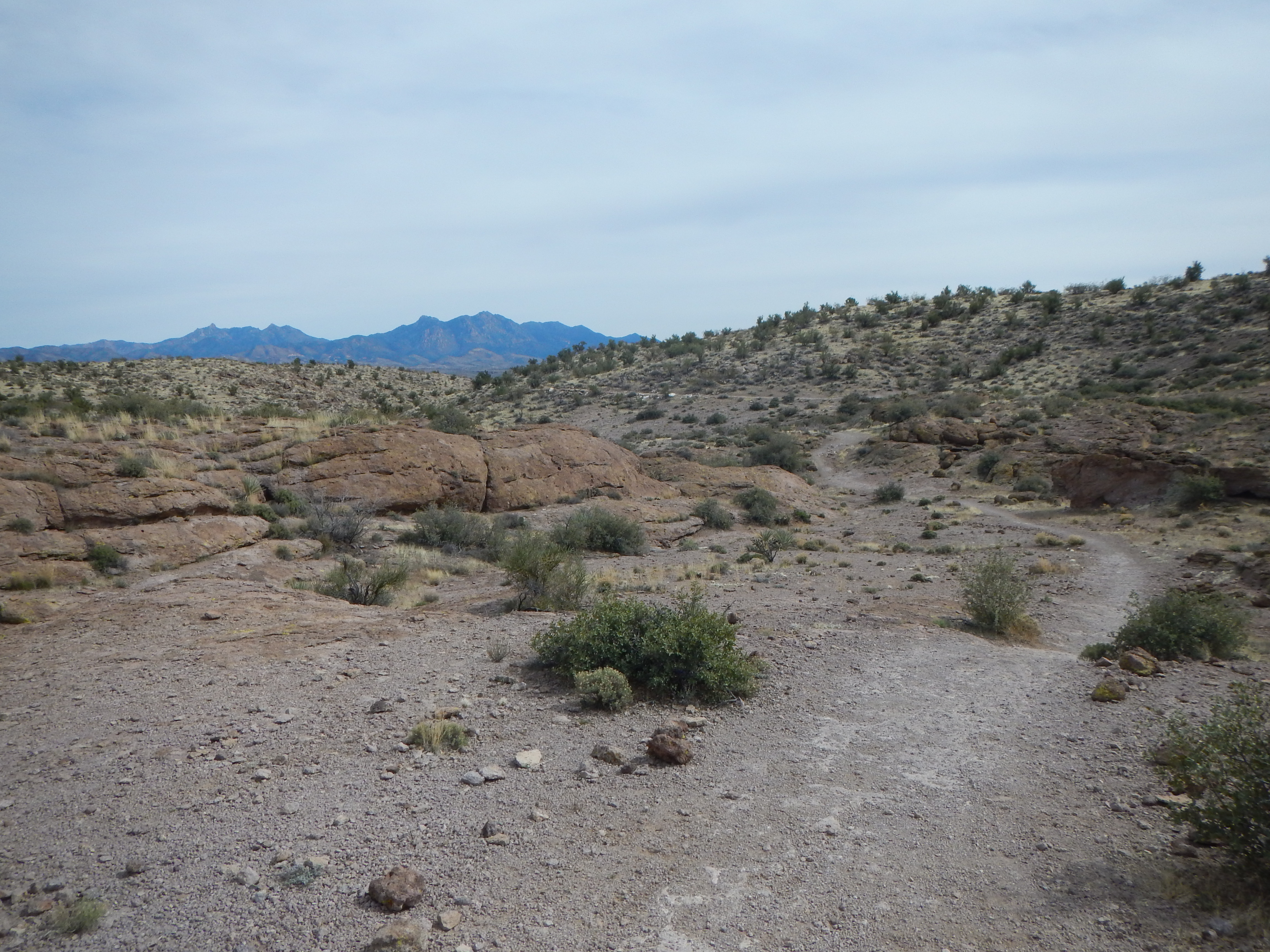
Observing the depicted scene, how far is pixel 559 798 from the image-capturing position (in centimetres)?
549

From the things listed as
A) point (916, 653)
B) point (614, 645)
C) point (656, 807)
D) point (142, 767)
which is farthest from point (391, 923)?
point (916, 653)

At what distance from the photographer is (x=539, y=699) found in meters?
7.36

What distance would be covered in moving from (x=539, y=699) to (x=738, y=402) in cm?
4455

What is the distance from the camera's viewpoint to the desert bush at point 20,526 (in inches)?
458

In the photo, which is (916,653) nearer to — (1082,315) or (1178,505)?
(1178,505)

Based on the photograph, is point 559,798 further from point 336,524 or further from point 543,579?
point 336,524

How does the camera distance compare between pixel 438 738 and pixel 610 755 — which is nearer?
pixel 610 755

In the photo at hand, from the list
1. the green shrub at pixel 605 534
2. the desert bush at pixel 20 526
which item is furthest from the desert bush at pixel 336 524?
the desert bush at pixel 20 526

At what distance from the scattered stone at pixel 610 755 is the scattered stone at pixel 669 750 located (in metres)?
0.22

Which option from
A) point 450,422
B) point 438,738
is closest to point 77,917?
point 438,738

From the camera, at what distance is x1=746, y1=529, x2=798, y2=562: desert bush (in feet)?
56.2

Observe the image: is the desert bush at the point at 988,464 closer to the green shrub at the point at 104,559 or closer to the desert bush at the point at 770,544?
the desert bush at the point at 770,544

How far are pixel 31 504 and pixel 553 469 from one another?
12238 millimetres

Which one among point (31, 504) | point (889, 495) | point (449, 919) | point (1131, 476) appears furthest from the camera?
point (889, 495)
